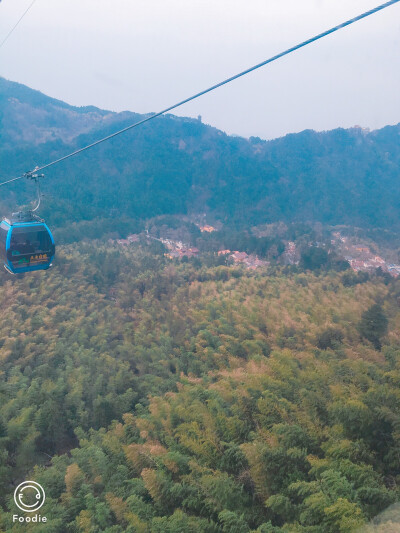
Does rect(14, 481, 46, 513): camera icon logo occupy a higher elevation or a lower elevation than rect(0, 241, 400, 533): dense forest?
lower

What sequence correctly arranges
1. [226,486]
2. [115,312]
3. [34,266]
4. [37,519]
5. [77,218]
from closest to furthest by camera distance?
[226,486] → [37,519] → [34,266] → [115,312] → [77,218]

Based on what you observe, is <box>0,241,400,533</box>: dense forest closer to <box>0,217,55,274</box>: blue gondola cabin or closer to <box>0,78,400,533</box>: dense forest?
<box>0,78,400,533</box>: dense forest

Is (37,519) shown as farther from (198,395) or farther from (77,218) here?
(77,218)

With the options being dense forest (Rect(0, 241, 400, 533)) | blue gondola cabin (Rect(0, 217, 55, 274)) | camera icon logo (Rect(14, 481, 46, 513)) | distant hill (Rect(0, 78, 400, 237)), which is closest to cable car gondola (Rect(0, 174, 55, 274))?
blue gondola cabin (Rect(0, 217, 55, 274))

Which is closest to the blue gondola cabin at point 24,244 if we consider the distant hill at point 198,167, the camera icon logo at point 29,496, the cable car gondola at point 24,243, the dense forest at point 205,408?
the cable car gondola at point 24,243

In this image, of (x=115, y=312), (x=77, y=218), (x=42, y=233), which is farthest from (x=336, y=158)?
(x=42, y=233)

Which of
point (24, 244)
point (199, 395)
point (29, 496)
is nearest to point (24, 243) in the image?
point (24, 244)
